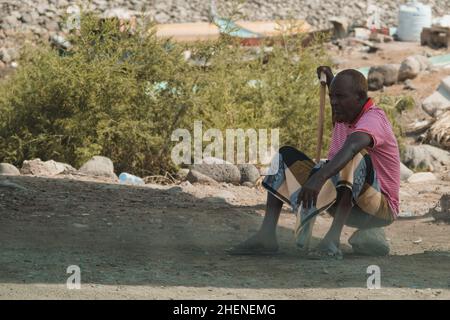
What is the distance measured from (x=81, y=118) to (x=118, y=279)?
4375 mm

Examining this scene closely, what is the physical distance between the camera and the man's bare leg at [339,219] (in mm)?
5133

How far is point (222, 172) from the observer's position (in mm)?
8516

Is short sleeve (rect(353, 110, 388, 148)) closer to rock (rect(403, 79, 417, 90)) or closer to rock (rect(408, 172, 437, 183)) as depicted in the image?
rock (rect(408, 172, 437, 183))

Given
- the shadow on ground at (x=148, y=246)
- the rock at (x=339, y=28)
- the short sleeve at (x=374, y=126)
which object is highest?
the short sleeve at (x=374, y=126)

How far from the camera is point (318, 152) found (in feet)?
19.4

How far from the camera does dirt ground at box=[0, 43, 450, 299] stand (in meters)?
4.49

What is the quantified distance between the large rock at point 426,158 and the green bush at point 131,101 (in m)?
1.23

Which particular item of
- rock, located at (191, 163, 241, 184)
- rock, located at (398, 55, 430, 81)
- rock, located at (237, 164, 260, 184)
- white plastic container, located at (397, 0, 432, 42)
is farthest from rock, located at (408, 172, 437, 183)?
white plastic container, located at (397, 0, 432, 42)

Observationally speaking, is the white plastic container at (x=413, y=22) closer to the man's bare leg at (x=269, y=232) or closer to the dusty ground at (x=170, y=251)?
the dusty ground at (x=170, y=251)

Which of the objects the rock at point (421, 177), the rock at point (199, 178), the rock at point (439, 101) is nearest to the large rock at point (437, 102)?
the rock at point (439, 101)

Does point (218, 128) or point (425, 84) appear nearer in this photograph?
point (218, 128)

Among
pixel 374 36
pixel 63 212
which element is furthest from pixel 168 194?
pixel 374 36

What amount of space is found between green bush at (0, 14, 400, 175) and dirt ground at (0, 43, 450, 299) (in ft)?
3.59
